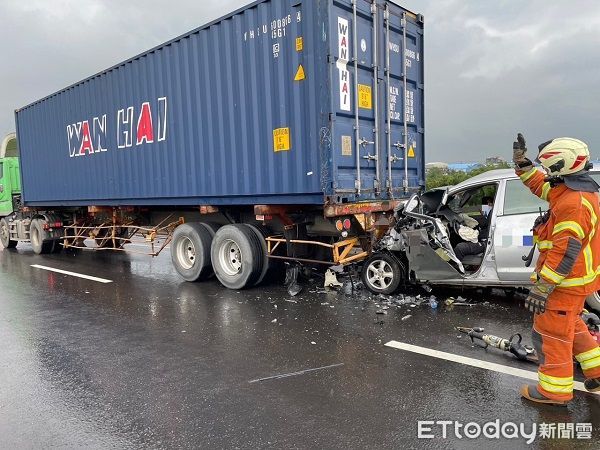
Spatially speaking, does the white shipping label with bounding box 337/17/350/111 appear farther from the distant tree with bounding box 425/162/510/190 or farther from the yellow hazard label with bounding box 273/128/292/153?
the distant tree with bounding box 425/162/510/190

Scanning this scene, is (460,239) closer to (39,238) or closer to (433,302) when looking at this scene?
(433,302)

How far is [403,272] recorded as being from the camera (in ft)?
19.7

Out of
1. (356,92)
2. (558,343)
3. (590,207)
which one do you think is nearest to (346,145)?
(356,92)

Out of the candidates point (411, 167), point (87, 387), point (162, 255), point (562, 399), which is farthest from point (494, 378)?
point (162, 255)

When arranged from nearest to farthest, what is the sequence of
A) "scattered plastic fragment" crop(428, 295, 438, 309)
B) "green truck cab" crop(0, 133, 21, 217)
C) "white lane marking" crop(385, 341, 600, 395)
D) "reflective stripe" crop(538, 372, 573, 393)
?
"reflective stripe" crop(538, 372, 573, 393), "white lane marking" crop(385, 341, 600, 395), "scattered plastic fragment" crop(428, 295, 438, 309), "green truck cab" crop(0, 133, 21, 217)

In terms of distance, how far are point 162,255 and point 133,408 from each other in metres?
8.21

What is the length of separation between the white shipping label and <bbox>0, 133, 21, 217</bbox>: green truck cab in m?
Result: 11.2

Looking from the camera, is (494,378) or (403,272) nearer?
(494,378)

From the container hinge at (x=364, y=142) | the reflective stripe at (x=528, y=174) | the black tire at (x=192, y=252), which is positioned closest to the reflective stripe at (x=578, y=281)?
the reflective stripe at (x=528, y=174)

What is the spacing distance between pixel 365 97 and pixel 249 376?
3.98 meters

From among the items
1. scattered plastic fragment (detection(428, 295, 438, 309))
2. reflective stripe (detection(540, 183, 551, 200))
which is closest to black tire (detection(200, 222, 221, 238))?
scattered plastic fragment (detection(428, 295, 438, 309))

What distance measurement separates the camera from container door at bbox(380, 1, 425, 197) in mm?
6672

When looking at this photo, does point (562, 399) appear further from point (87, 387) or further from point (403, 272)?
point (87, 387)

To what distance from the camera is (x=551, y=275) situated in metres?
3.04
